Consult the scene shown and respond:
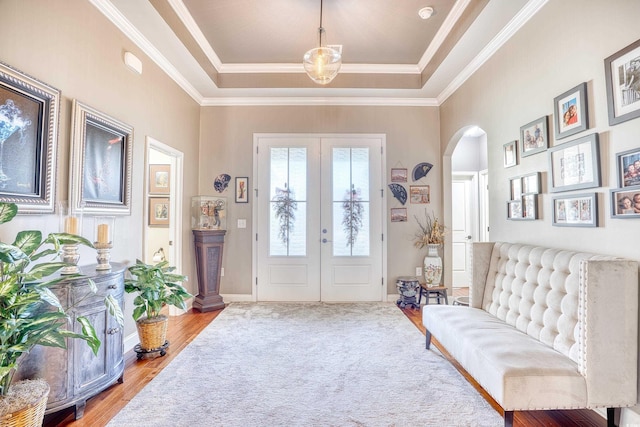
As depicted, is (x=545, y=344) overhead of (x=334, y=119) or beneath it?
beneath

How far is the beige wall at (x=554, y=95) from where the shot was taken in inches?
72.5

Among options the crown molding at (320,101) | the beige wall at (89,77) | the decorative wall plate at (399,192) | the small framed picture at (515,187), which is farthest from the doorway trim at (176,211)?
the small framed picture at (515,187)

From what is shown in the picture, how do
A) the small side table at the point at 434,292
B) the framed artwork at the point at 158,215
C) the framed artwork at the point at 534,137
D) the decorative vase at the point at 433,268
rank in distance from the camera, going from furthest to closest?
the framed artwork at the point at 158,215
the decorative vase at the point at 433,268
the small side table at the point at 434,292
the framed artwork at the point at 534,137

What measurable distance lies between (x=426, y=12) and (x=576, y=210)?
90.3 inches

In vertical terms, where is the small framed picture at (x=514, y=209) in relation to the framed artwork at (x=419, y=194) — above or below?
below

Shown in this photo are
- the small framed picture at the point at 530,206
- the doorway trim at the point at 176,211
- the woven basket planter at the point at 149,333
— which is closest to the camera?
the small framed picture at the point at 530,206

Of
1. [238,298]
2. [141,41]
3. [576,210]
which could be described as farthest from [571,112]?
[238,298]

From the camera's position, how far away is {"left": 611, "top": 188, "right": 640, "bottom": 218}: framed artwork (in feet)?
5.70

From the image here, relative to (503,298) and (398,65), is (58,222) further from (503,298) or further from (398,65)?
(398,65)

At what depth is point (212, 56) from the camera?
3920 mm

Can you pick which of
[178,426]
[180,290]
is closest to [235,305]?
[180,290]

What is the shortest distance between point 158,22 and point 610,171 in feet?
12.3

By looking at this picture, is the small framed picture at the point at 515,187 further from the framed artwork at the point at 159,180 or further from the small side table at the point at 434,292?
the framed artwork at the point at 159,180

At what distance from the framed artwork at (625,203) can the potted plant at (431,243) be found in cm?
255
